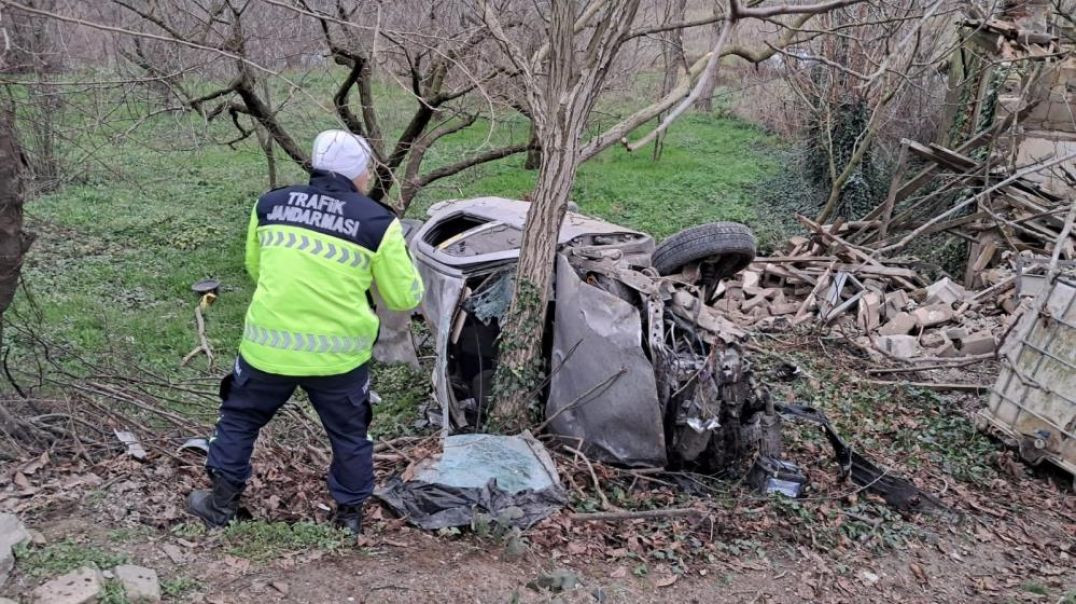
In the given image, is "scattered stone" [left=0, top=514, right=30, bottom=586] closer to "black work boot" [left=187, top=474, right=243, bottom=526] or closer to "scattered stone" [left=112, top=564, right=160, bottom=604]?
"scattered stone" [left=112, top=564, right=160, bottom=604]

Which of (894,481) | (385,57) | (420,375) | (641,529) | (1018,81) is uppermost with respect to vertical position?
(1018,81)

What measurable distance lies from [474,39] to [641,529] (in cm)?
614

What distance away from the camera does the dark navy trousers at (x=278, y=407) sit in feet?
11.8

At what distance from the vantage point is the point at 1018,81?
11.5m

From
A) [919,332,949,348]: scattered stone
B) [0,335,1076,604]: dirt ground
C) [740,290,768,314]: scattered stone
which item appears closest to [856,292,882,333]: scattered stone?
[919,332,949,348]: scattered stone

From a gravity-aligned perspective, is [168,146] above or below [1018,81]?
below

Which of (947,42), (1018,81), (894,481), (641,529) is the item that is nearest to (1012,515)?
(894,481)

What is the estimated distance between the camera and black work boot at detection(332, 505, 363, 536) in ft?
12.5

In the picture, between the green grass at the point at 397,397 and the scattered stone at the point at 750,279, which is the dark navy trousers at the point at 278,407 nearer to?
the green grass at the point at 397,397

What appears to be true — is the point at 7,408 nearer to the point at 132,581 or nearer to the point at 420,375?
the point at 132,581

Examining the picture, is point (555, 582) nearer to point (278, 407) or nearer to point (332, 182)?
point (278, 407)

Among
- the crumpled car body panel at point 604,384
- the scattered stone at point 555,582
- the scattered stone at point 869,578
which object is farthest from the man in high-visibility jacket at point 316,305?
the scattered stone at point 869,578

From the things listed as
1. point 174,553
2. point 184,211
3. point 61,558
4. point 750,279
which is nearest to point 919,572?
point 174,553

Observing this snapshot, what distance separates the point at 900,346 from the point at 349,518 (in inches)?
230
